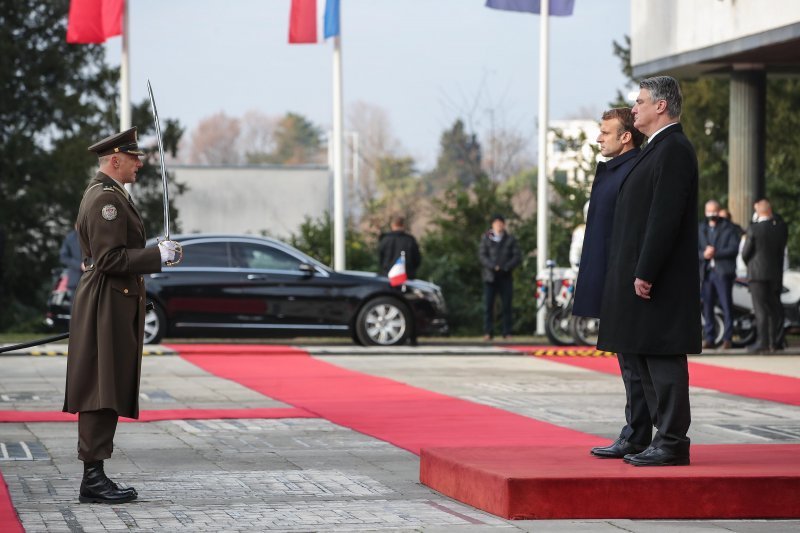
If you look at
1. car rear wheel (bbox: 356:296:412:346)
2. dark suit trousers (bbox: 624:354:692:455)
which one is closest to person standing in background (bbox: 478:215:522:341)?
car rear wheel (bbox: 356:296:412:346)

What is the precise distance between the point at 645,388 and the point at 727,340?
13.2 meters

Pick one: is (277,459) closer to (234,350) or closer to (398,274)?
(234,350)

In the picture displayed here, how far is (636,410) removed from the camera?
8.35 metres

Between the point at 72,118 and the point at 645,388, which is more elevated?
the point at 72,118

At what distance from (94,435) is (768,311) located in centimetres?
1406

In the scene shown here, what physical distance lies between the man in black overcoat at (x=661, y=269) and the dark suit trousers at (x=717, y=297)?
42.6 ft

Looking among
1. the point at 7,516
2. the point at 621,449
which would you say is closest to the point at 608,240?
the point at 621,449

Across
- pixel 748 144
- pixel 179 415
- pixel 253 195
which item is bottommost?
pixel 179 415

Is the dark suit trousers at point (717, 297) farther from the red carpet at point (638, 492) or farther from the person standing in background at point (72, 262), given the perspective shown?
the red carpet at point (638, 492)

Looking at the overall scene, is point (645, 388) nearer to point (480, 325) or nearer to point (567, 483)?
point (567, 483)

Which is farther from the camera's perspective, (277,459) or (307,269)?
(307,269)

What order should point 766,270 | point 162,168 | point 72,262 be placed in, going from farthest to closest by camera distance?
point 72,262 → point 766,270 → point 162,168

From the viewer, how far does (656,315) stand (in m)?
7.86

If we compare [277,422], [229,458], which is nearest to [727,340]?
[277,422]
